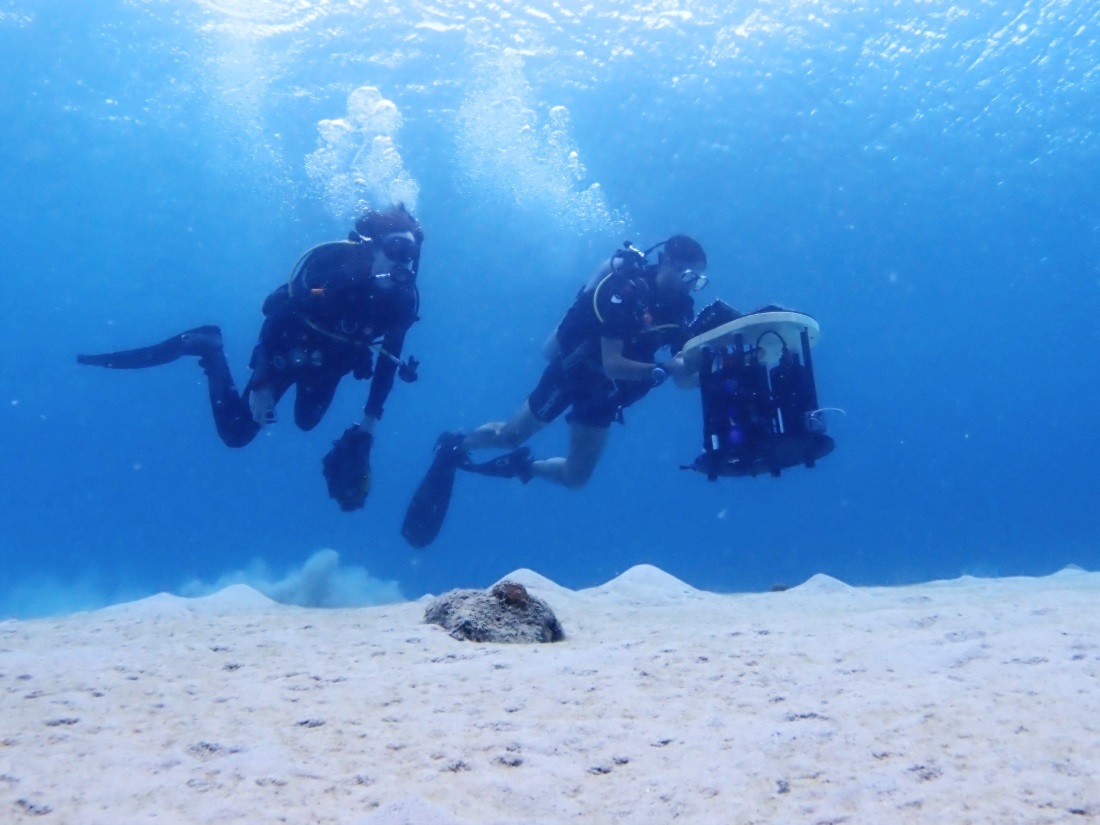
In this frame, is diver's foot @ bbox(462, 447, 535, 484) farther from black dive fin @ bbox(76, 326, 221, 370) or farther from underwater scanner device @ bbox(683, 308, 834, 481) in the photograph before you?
underwater scanner device @ bbox(683, 308, 834, 481)

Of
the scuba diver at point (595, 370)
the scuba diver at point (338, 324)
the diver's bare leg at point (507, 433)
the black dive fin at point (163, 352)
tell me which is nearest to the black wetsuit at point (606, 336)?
the scuba diver at point (595, 370)

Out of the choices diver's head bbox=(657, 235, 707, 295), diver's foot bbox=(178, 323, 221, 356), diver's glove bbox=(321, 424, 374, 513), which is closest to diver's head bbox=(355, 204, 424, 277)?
diver's glove bbox=(321, 424, 374, 513)

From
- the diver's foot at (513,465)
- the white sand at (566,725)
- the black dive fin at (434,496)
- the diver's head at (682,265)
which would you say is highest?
the diver's head at (682,265)

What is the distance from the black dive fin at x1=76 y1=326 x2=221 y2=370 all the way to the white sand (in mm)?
4258

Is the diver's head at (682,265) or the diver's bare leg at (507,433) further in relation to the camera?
the diver's bare leg at (507,433)

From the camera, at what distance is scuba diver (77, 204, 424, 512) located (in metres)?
6.79

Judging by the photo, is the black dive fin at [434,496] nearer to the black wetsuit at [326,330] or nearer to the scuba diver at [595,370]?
the scuba diver at [595,370]

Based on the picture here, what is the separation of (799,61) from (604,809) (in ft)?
89.1

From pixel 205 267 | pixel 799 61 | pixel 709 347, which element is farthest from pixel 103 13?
pixel 205 267

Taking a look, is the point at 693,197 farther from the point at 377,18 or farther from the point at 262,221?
the point at 262,221

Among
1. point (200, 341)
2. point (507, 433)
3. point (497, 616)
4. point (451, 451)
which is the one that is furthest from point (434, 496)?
point (497, 616)

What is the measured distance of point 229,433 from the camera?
7203mm

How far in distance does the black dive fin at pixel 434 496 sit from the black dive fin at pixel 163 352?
3101 millimetres

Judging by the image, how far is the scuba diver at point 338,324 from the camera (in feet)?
Answer: 22.3
